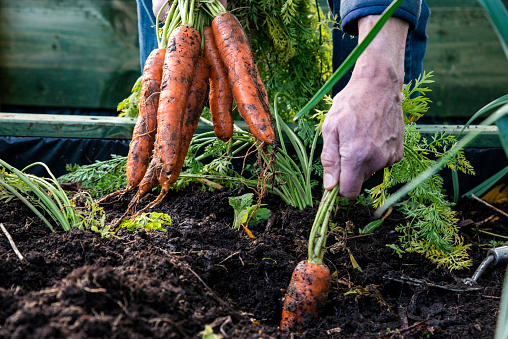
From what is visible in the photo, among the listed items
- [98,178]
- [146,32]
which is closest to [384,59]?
[98,178]

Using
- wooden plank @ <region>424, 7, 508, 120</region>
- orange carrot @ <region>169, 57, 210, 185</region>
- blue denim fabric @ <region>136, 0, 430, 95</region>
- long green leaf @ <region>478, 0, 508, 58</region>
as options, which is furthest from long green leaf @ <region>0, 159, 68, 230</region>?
wooden plank @ <region>424, 7, 508, 120</region>

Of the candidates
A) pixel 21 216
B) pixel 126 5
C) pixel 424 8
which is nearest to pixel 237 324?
pixel 21 216

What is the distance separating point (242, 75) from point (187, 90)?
209mm

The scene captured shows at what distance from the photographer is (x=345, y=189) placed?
1071 mm

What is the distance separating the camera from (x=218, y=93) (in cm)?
155

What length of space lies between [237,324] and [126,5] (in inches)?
149

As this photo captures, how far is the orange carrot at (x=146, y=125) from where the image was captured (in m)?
1.41

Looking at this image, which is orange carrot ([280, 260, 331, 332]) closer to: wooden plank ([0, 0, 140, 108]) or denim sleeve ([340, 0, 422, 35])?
denim sleeve ([340, 0, 422, 35])

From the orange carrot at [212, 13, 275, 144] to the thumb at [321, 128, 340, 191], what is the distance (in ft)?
1.03

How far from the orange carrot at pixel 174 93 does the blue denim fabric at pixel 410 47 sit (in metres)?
1.03

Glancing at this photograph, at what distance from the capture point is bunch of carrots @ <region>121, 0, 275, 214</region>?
1350mm

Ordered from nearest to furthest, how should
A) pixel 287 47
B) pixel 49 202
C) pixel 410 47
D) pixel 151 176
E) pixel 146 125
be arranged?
pixel 49 202, pixel 151 176, pixel 146 125, pixel 287 47, pixel 410 47

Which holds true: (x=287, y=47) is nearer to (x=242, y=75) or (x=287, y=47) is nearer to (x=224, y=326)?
(x=242, y=75)

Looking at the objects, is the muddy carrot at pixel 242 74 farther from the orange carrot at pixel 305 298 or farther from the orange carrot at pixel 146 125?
the orange carrot at pixel 305 298
